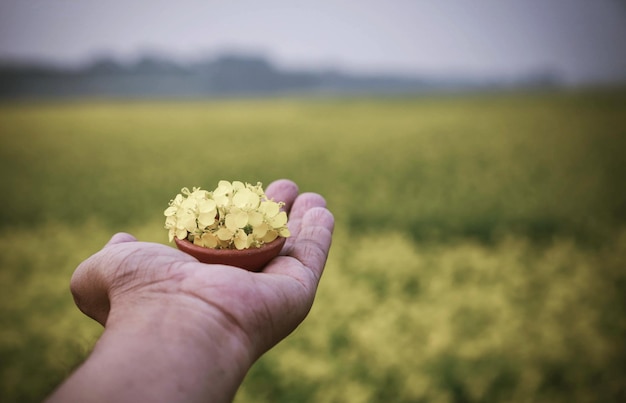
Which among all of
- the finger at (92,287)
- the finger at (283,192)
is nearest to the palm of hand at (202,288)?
the finger at (92,287)

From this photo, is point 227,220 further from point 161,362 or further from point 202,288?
point 161,362

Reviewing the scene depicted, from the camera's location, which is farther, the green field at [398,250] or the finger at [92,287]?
the green field at [398,250]

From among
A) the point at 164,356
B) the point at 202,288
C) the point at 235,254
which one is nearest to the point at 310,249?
the point at 235,254

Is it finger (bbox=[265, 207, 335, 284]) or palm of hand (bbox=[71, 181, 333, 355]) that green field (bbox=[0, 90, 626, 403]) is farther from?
finger (bbox=[265, 207, 335, 284])

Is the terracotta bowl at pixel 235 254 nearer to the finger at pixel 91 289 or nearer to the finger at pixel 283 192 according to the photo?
the finger at pixel 91 289

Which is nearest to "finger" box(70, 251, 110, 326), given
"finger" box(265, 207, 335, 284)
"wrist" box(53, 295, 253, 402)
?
"wrist" box(53, 295, 253, 402)

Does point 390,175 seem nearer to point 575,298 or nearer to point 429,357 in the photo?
point 575,298
